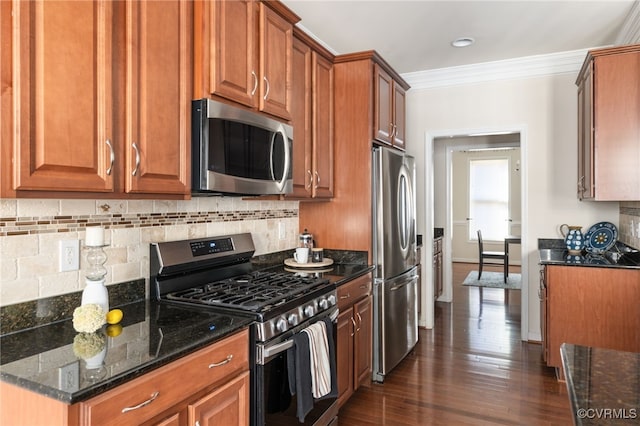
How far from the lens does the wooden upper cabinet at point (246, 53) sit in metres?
1.89

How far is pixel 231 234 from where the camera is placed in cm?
263

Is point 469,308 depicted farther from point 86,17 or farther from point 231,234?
point 86,17

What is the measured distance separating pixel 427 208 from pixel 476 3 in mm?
2197

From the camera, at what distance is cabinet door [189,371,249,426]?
1.48 m

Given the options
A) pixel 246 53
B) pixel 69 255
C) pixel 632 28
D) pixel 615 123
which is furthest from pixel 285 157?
pixel 632 28

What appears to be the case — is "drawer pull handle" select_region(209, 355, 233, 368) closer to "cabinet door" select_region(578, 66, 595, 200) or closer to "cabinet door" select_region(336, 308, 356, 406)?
"cabinet door" select_region(336, 308, 356, 406)

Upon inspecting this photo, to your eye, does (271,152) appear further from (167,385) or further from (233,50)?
(167,385)

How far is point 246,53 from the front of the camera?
2.13m

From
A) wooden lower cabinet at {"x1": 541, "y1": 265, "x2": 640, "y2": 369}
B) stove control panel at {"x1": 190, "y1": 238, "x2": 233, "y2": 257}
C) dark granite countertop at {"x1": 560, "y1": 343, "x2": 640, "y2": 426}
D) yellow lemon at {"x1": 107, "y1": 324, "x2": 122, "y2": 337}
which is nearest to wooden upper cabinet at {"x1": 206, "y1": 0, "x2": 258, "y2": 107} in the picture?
stove control panel at {"x1": 190, "y1": 238, "x2": 233, "y2": 257}

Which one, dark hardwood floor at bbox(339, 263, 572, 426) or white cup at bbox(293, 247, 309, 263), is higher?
white cup at bbox(293, 247, 309, 263)

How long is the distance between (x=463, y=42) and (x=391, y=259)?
6.51 feet

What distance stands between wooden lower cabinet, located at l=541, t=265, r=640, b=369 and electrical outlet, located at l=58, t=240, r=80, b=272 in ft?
10.3

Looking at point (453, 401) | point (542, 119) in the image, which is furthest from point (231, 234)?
point (542, 119)

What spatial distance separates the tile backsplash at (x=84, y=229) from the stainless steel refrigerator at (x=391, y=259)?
101 cm
